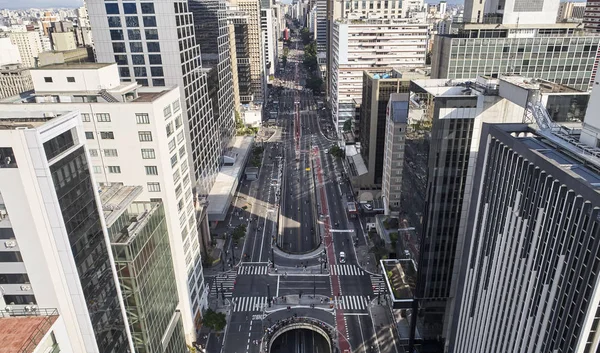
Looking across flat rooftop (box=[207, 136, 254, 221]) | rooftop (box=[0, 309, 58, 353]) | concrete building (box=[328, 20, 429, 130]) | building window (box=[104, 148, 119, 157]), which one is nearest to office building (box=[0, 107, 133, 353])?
rooftop (box=[0, 309, 58, 353])

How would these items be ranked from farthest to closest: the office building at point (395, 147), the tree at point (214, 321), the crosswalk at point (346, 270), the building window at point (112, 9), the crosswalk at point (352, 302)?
1. the office building at point (395, 147)
2. the crosswalk at point (346, 270)
3. the building window at point (112, 9)
4. the crosswalk at point (352, 302)
5. the tree at point (214, 321)

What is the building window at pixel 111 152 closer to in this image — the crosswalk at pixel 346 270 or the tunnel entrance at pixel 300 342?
the tunnel entrance at pixel 300 342

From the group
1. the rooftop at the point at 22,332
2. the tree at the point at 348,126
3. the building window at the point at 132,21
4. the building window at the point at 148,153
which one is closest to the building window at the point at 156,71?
the building window at the point at 132,21

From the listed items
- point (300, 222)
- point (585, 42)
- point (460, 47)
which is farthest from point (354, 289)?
point (585, 42)

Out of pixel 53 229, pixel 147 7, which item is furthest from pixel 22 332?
pixel 147 7

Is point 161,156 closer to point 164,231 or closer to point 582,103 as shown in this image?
point 164,231

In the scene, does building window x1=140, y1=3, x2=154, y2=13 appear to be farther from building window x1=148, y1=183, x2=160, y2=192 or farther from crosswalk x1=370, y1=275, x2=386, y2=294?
crosswalk x1=370, y1=275, x2=386, y2=294

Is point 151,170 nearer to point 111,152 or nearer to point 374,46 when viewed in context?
point 111,152
